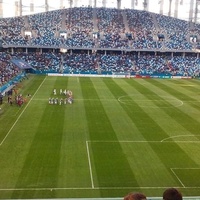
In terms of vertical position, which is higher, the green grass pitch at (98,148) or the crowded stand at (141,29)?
the crowded stand at (141,29)

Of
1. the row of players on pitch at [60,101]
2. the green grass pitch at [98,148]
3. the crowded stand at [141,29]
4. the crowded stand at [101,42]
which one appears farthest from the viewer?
the crowded stand at [141,29]

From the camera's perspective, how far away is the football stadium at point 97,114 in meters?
17.3

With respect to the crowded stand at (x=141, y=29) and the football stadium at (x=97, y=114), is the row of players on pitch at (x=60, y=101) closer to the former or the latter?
the football stadium at (x=97, y=114)

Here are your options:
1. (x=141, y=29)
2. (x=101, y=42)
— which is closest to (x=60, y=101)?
(x=101, y=42)

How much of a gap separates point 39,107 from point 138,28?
61.3 metres

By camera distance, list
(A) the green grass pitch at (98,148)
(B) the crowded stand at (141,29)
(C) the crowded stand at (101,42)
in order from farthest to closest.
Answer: (B) the crowded stand at (141,29) < (C) the crowded stand at (101,42) < (A) the green grass pitch at (98,148)

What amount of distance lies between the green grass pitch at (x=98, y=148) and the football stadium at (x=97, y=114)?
0.18 ft

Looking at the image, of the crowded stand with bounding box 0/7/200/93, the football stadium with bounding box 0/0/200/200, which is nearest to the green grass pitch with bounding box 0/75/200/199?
the football stadium with bounding box 0/0/200/200

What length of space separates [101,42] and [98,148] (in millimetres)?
63844

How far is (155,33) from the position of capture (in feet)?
293

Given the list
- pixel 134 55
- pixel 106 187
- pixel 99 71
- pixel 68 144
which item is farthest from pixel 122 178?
pixel 134 55

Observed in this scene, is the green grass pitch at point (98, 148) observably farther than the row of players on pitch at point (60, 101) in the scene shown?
No

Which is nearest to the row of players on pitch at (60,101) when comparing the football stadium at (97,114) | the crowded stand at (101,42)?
the football stadium at (97,114)

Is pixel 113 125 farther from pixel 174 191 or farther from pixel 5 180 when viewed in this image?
pixel 174 191
